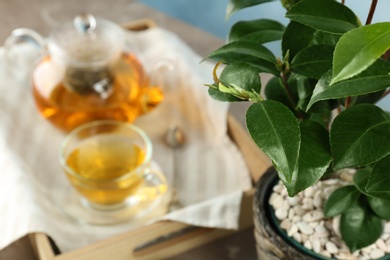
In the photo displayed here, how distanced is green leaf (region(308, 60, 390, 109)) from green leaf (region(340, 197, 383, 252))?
151 millimetres

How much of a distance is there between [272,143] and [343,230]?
0.49 ft

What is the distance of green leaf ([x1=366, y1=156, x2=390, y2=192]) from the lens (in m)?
0.46

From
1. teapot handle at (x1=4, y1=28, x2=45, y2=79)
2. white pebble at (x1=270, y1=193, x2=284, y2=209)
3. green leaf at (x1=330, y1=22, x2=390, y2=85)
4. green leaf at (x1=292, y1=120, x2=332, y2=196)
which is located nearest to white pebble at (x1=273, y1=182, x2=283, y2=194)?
white pebble at (x1=270, y1=193, x2=284, y2=209)

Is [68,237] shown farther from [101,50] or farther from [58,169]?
[101,50]

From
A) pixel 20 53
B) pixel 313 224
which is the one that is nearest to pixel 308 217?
pixel 313 224

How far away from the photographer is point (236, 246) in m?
0.70

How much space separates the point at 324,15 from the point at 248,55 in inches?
2.4

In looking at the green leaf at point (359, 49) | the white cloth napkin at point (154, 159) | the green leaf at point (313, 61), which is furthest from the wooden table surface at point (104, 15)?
the green leaf at point (359, 49)

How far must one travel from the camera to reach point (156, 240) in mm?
656

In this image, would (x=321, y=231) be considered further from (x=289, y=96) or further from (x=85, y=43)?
(x=85, y=43)

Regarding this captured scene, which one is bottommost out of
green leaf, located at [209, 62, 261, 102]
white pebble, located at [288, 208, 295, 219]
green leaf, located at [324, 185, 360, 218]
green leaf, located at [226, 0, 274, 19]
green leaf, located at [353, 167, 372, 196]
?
white pebble, located at [288, 208, 295, 219]

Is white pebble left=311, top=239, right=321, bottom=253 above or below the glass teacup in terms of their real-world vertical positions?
above

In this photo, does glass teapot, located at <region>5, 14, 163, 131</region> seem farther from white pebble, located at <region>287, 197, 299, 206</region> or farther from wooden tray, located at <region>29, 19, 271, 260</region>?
white pebble, located at <region>287, 197, 299, 206</region>

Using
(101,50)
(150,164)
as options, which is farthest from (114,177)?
(101,50)
